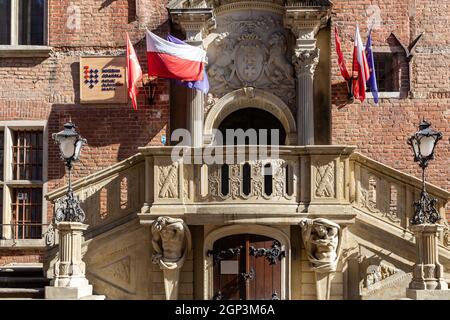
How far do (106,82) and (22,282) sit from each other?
4.88 m

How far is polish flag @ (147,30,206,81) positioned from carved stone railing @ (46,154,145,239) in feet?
7.25

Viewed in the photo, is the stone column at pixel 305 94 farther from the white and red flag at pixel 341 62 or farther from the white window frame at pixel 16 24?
the white window frame at pixel 16 24

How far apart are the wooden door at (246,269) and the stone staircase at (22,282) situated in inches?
113

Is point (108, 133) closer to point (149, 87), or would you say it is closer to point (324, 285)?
point (149, 87)

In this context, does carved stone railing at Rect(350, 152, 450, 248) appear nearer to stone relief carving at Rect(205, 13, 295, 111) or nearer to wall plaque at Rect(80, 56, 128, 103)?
stone relief carving at Rect(205, 13, 295, 111)

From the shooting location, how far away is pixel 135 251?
40.8ft

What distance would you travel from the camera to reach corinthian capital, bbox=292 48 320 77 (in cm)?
1488

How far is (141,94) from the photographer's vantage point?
15.3m

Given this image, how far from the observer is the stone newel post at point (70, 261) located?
11.4 meters

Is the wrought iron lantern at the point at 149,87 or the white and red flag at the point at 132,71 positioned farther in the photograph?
the wrought iron lantern at the point at 149,87

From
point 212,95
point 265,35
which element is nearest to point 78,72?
point 212,95

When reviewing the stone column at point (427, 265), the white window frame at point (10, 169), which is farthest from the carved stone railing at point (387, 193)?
the white window frame at point (10, 169)

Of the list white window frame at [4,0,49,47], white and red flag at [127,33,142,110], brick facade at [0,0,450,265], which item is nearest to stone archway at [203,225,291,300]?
brick facade at [0,0,450,265]

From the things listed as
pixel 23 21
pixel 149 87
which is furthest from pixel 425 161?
pixel 23 21
